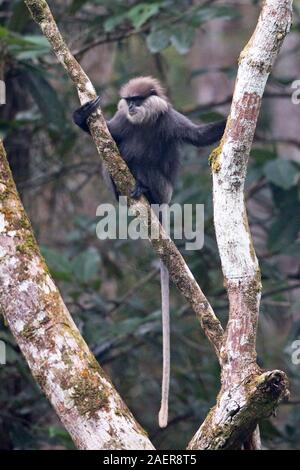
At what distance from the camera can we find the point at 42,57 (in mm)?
6309

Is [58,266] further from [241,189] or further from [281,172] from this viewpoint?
[241,189]

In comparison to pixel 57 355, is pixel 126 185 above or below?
above

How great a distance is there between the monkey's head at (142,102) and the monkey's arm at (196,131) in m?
0.12

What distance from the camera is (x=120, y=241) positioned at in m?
6.80

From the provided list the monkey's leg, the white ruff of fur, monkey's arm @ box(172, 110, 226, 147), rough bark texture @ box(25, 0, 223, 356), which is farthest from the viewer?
the white ruff of fur

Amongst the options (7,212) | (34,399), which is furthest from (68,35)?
(7,212)

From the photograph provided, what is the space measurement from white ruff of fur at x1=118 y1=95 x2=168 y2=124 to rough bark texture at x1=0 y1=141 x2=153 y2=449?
165 centimetres

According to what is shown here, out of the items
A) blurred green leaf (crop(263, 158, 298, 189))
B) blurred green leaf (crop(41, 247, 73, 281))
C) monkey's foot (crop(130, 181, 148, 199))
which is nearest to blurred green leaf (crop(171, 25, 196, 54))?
blurred green leaf (crop(263, 158, 298, 189))

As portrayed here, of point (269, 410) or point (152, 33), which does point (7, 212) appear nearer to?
point (269, 410)

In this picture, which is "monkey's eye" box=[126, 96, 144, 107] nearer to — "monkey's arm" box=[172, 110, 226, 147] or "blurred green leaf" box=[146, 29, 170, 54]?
"monkey's arm" box=[172, 110, 226, 147]

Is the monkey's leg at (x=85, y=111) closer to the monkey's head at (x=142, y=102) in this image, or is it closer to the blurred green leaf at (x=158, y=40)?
the monkey's head at (x=142, y=102)

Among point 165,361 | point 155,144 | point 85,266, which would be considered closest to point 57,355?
point 165,361

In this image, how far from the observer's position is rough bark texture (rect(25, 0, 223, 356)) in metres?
3.80

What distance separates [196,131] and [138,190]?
0.79m
